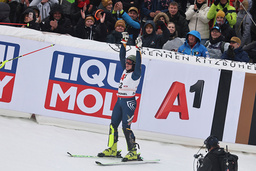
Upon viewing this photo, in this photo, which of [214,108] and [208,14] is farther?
[208,14]

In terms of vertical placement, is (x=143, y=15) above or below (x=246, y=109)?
above

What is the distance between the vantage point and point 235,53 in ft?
37.9

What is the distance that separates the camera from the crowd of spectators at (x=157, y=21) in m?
11.8

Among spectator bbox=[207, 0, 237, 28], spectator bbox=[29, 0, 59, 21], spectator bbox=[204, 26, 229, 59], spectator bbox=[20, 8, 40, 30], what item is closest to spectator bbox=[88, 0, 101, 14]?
spectator bbox=[29, 0, 59, 21]

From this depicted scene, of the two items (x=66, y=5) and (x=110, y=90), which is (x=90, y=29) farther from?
(x=66, y=5)

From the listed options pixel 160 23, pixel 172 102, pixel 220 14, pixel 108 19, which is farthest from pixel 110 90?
pixel 220 14

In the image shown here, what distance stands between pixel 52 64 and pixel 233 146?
12.7ft

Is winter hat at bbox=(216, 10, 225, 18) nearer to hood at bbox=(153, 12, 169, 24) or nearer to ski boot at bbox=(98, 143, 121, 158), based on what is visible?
hood at bbox=(153, 12, 169, 24)

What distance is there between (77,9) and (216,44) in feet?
12.4

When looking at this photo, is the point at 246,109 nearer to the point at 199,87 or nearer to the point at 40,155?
the point at 199,87

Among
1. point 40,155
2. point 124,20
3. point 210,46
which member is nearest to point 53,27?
point 124,20

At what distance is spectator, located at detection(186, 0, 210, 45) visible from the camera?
13102 millimetres

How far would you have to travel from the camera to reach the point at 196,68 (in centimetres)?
1097

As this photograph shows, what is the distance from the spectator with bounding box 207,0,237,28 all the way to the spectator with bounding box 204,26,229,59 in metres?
1.07
